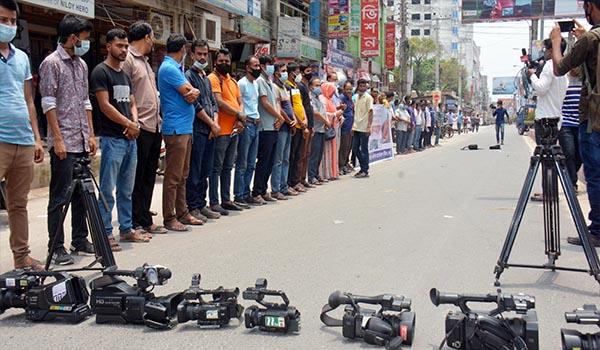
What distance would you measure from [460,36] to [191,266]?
124m

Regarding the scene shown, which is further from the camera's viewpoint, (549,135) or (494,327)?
(549,135)

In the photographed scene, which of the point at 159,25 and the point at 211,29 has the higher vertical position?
the point at 211,29

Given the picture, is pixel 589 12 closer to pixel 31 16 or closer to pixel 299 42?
pixel 31 16


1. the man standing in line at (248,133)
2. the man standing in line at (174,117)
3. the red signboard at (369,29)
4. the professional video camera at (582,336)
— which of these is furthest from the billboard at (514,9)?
the professional video camera at (582,336)

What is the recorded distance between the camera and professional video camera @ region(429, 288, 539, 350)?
9.94 ft

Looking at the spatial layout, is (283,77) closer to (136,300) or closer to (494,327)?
(136,300)

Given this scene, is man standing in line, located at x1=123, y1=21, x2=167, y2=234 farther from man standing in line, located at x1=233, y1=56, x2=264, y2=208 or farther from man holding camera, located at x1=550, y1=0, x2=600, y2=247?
man holding camera, located at x1=550, y1=0, x2=600, y2=247

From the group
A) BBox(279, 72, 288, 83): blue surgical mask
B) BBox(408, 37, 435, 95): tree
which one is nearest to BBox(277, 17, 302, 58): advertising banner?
BBox(279, 72, 288, 83): blue surgical mask

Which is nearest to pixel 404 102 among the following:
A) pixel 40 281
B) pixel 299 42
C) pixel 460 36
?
pixel 299 42

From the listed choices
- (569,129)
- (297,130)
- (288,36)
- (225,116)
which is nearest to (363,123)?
(297,130)

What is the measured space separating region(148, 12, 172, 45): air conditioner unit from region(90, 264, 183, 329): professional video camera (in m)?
12.8

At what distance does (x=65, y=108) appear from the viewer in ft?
17.2

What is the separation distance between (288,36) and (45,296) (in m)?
21.7

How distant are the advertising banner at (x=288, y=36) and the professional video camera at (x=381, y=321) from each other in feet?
70.9
